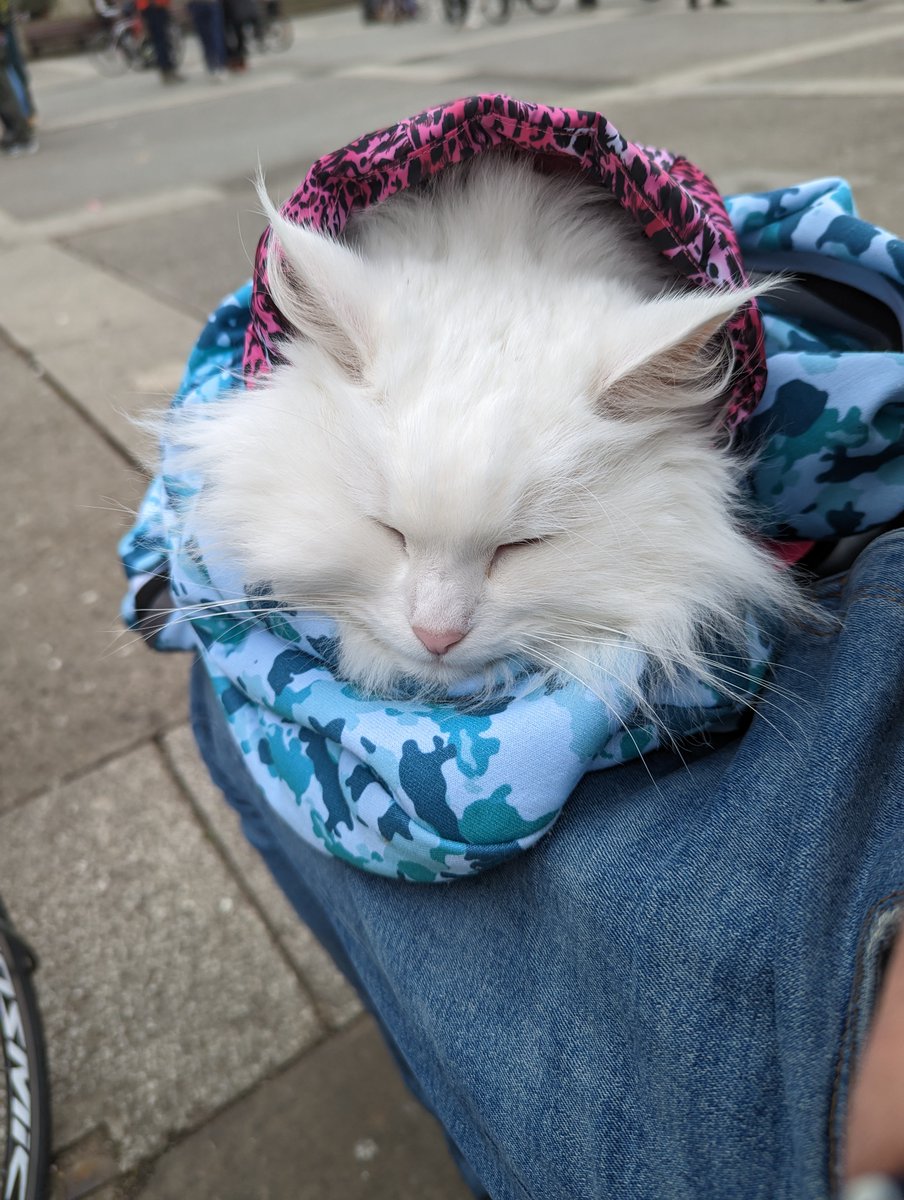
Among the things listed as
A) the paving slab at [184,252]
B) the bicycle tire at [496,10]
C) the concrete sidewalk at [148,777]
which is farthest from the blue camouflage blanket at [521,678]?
the bicycle tire at [496,10]

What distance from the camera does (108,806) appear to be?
225 centimetres

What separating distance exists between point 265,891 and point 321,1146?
58 cm

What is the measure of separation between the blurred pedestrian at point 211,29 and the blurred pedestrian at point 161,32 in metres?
0.46

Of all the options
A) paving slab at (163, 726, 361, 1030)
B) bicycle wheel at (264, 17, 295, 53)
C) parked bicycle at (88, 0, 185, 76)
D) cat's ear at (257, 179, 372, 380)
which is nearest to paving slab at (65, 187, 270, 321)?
paving slab at (163, 726, 361, 1030)

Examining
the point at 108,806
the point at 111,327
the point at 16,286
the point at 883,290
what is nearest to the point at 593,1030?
the point at 883,290

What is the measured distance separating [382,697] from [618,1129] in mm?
491

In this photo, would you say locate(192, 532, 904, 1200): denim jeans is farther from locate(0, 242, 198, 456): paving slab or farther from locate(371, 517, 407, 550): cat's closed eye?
locate(0, 242, 198, 456): paving slab

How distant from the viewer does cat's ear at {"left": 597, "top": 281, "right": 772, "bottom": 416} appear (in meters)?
0.88

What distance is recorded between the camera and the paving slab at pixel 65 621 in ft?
7.96

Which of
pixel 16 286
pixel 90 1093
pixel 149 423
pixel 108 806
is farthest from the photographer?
pixel 16 286

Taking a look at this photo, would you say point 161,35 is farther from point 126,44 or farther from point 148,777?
point 148,777

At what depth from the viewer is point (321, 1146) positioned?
1.66m

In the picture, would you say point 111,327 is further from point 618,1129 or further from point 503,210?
point 618,1129

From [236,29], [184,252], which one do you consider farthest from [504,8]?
[184,252]
